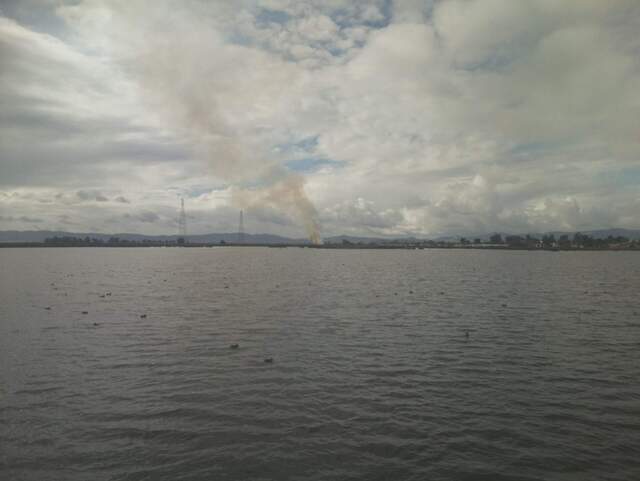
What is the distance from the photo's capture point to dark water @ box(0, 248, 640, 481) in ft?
52.9

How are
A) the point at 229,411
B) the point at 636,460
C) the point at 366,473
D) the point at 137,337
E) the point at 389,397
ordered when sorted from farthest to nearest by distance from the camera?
the point at 137,337, the point at 389,397, the point at 229,411, the point at 636,460, the point at 366,473

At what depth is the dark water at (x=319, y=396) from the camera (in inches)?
634

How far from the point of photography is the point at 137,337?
3594cm

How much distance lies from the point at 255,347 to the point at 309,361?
18.9 ft

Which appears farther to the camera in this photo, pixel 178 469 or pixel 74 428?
pixel 74 428

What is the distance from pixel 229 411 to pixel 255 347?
1187 centimetres

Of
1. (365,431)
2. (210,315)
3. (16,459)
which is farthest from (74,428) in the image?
(210,315)

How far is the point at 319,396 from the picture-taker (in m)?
22.6

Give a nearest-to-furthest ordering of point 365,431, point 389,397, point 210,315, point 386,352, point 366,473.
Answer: point 366,473
point 365,431
point 389,397
point 386,352
point 210,315

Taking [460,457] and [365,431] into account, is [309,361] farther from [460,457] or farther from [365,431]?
[460,457]

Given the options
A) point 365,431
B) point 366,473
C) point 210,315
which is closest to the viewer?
point 366,473

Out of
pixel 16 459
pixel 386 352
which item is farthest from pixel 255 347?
pixel 16 459

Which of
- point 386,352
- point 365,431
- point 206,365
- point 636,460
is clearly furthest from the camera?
point 386,352

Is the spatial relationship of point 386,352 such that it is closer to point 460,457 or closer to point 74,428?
point 460,457
